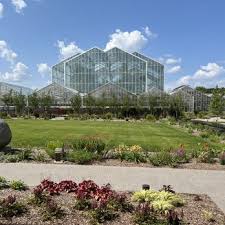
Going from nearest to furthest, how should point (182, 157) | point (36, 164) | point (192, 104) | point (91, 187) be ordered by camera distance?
point (91, 187) → point (36, 164) → point (182, 157) → point (192, 104)

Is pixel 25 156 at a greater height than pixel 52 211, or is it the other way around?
pixel 25 156

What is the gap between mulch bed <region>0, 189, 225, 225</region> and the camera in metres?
6.71

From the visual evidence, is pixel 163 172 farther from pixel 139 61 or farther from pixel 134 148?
pixel 139 61

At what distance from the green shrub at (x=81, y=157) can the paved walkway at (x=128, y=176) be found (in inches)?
24.7

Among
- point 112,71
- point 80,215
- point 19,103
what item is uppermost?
point 112,71

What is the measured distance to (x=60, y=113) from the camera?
6266 cm

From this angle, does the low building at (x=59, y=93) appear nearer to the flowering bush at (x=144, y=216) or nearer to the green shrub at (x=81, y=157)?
the green shrub at (x=81, y=157)

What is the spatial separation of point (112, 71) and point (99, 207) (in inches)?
2760

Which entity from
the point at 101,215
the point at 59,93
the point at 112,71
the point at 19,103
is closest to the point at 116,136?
the point at 101,215

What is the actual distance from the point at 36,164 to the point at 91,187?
15.7 ft

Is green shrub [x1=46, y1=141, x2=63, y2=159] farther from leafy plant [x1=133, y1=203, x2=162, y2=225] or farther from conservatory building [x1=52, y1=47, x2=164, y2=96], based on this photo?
conservatory building [x1=52, y1=47, x2=164, y2=96]

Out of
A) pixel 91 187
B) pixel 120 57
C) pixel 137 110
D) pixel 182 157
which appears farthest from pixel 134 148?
pixel 120 57

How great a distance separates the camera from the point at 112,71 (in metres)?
76.5

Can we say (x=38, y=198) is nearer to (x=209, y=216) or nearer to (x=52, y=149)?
(x=209, y=216)
